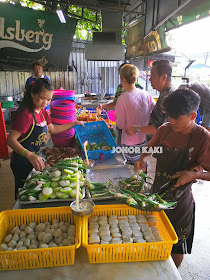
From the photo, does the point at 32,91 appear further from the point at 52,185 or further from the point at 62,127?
the point at 52,185

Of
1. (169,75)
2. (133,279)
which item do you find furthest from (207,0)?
(133,279)

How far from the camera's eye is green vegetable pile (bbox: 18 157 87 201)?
1.65 meters

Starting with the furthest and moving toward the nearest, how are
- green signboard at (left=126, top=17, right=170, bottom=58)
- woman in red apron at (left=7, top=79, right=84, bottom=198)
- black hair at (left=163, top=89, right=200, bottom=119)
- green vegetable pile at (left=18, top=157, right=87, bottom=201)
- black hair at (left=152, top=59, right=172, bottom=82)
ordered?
green signboard at (left=126, top=17, right=170, bottom=58), black hair at (left=152, top=59, right=172, bottom=82), woman in red apron at (left=7, top=79, right=84, bottom=198), green vegetable pile at (left=18, top=157, right=87, bottom=201), black hair at (left=163, top=89, right=200, bottom=119)

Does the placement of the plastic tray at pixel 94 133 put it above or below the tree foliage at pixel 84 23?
below

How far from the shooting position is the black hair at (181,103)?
152 centimetres

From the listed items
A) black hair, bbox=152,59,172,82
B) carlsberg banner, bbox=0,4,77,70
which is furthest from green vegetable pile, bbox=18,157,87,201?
carlsberg banner, bbox=0,4,77,70

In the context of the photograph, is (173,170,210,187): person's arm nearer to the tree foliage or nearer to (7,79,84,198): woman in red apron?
(7,79,84,198): woman in red apron

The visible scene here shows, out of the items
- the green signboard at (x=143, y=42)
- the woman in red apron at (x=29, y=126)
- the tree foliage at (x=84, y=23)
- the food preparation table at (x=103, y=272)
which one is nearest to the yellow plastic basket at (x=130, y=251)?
the food preparation table at (x=103, y=272)

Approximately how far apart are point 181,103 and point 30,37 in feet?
25.8

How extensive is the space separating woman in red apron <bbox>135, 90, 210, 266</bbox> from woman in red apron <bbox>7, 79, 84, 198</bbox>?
1190 millimetres

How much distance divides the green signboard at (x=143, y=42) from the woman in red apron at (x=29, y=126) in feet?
13.6

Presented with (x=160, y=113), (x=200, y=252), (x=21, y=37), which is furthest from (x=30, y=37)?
(x=200, y=252)

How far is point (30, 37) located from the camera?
7719 millimetres

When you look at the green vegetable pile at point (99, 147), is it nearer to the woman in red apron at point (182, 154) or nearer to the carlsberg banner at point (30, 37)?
the woman in red apron at point (182, 154)
